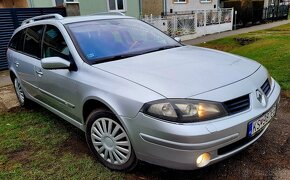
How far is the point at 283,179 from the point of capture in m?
2.88

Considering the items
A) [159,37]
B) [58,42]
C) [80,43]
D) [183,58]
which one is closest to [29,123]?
[58,42]

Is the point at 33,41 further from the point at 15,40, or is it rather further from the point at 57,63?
the point at 57,63

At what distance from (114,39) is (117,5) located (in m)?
11.6

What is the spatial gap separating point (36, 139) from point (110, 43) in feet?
5.72

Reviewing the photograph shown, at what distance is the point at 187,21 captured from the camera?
49.3 feet

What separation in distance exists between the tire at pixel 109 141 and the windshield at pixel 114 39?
27.1 inches

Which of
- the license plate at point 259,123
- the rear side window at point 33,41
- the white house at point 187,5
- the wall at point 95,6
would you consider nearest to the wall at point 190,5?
the white house at point 187,5

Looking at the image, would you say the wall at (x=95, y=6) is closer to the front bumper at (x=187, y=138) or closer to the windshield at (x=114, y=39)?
the windshield at (x=114, y=39)

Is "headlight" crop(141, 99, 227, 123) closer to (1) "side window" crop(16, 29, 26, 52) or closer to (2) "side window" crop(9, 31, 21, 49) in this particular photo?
(1) "side window" crop(16, 29, 26, 52)

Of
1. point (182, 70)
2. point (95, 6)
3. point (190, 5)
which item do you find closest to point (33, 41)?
point (182, 70)

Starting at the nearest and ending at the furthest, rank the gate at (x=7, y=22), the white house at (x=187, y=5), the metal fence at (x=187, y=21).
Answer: the gate at (x=7, y=22) → the metal fence at (x=187, y=21) → the white house at (x=187, y=5)

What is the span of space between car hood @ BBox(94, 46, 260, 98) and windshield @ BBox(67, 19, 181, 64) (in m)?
0.19

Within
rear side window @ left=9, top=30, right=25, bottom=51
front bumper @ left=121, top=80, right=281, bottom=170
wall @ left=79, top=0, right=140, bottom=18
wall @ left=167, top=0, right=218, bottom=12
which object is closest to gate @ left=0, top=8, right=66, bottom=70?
wall @ left=79, top=0, right=140, bottom=18

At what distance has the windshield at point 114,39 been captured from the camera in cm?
353
